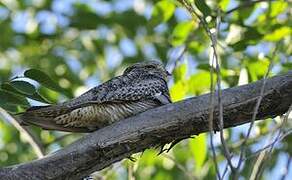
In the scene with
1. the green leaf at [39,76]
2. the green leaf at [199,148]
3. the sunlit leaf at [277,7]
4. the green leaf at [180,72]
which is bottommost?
the green leaf at [39,76]

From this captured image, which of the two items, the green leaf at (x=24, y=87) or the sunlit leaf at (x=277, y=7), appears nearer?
the green leaf at (x=24, y=87)

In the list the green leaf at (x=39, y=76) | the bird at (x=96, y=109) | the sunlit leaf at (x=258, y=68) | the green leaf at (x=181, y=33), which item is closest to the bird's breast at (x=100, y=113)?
the bird at (x=96, y=109)

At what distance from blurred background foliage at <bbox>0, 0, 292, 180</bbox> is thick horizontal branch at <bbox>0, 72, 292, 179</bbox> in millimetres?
909

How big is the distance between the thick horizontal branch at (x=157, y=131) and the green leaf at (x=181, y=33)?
184cm

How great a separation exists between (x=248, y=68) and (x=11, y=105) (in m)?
1.41

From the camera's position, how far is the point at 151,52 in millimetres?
6426

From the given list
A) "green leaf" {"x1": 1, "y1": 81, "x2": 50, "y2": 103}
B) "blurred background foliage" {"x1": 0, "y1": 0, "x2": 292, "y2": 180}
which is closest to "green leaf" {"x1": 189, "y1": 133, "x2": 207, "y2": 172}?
"blurred background foliage" {"x1": 0, "y1": 0, "x2": 292, "y2": 180}

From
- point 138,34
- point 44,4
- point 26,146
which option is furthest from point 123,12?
point 26,146

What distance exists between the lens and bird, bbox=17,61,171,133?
3.31m

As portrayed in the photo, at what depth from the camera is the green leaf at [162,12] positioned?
180 inches

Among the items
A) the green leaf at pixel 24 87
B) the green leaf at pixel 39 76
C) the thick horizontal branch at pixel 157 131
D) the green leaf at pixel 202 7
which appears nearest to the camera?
the thick horizontal branch at pixel 157 131

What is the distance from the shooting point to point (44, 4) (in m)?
6.51

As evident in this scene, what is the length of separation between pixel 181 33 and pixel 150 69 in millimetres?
732

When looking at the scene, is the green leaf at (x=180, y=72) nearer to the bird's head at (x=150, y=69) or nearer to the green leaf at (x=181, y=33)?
the bird's head at (x=150, y=69)
